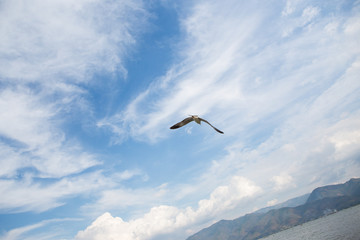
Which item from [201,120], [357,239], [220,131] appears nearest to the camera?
[220,131]

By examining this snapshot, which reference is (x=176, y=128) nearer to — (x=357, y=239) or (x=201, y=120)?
(x=201, y=120)

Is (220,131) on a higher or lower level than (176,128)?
lower

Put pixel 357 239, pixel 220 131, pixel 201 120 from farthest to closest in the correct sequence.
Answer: pixel 357 239, pixel 201 120, pixel 220 131

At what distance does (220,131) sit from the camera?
13.2 m

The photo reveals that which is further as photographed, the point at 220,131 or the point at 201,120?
the point at 201,120

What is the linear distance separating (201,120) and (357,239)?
3778 inches

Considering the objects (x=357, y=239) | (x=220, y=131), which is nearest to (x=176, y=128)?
(x=220, y=131)

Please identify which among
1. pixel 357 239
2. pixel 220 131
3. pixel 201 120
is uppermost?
pixel 201 120

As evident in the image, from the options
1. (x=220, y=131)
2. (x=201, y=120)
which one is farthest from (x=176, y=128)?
(x=220, y=131)

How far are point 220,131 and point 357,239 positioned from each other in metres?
95.8

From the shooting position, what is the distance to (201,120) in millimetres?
14531

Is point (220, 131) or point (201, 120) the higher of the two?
point (201, 120)

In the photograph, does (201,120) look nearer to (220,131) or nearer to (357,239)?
(220,131)

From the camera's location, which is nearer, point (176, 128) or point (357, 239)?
point (176, 128)
